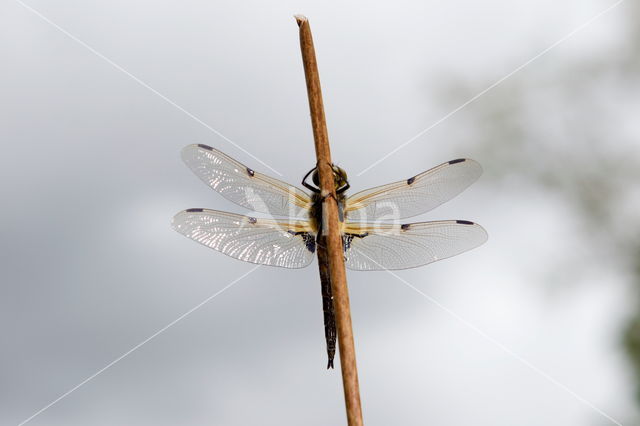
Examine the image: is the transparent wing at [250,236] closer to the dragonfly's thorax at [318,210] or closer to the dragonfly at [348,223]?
the dragonfly at [348,223]

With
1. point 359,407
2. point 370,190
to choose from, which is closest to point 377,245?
point 370,190

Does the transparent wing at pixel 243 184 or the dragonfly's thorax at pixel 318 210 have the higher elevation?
the transparent wing at pixel 243 184

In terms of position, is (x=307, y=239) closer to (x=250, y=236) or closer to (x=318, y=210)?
(x=250, y=236)

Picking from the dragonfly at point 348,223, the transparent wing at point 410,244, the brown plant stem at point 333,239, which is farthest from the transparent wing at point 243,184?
the brown plant stem at point 333,239

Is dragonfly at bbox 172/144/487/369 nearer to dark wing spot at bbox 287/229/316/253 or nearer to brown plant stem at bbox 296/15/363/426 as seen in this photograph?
dark wing spot at bbox 287/229/316/253

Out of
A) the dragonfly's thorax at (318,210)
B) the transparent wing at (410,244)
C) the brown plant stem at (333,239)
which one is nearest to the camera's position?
the brown plant stem at (333,239)

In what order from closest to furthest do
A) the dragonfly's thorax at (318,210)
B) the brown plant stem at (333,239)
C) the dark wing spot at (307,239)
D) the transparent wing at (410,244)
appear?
the brown plant stem at (333,239) → the dragonfly's thorax at (318,210) → the dark wing spot at (307,239) → the transparent wing at (410,244)

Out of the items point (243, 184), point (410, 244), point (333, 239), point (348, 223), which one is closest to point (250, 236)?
point (243, 184)

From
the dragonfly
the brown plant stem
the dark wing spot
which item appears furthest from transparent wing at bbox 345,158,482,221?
the brown plant stem
